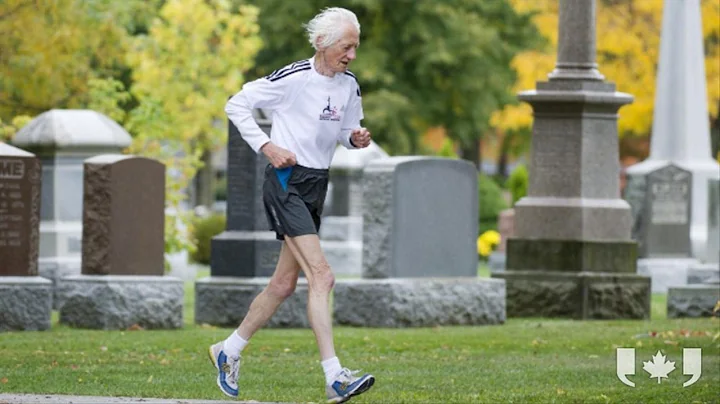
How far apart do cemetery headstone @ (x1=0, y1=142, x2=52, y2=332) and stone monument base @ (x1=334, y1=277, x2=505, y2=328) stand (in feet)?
8.71

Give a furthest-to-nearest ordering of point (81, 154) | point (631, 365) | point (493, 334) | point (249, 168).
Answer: point (81, 154)
point (249, 168)
point (493, 334)
point (631, 365)

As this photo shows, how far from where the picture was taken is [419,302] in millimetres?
16812

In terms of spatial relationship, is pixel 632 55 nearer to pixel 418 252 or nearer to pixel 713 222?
pixel 713 222

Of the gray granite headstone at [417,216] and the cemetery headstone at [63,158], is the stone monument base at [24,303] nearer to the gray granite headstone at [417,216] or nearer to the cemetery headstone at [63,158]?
the gray granite headstone at [417,216]

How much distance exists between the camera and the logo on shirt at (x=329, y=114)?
1028 cm

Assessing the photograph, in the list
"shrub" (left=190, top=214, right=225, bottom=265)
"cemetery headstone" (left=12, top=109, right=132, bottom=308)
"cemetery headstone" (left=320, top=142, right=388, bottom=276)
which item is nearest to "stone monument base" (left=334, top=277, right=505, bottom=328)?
"cemetery headstone" (left=12, top=109, right=132, bottom=308)

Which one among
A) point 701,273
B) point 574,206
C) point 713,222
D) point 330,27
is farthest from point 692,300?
point 330,27

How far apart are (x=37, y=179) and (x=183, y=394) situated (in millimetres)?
5849

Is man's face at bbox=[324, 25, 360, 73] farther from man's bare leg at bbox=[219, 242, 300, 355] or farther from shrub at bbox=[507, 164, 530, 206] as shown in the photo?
shrub at bbox=[507, 164, 530, 206]

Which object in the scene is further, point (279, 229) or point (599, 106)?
point (599, 106)

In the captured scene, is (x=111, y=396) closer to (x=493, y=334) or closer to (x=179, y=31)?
(x=493, y=334)

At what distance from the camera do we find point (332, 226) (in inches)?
1318

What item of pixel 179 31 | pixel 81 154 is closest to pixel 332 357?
pixel 81 154

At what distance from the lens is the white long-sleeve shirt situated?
10258 millimetres
